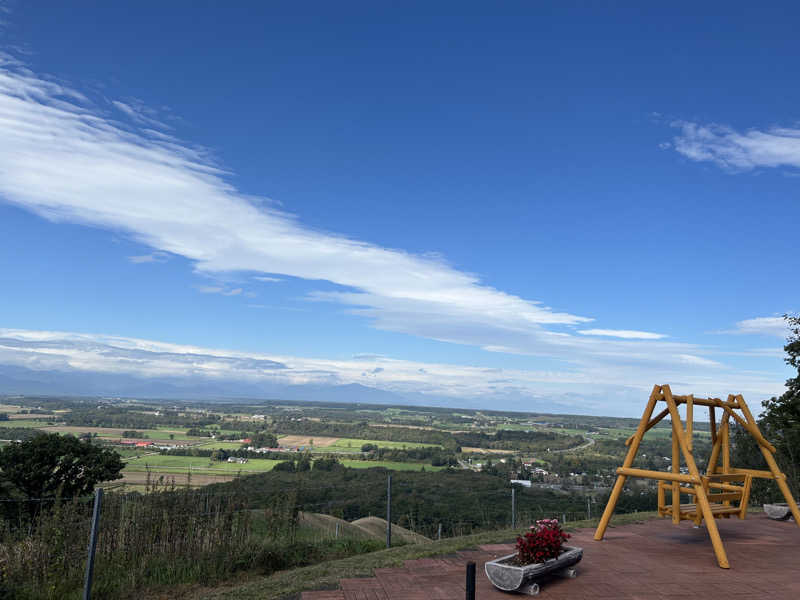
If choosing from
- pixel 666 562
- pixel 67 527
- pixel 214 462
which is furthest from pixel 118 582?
pixel 214 462

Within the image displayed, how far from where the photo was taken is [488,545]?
9344 millimetres

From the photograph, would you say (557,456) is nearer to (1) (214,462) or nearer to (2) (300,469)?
(1) (214,462)

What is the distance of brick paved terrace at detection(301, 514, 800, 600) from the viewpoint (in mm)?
6613

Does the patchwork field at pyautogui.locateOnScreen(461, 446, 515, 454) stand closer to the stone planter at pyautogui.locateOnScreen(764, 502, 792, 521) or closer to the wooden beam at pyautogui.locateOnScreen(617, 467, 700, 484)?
the stone planter at pyautogui.locateOnScreen(764, 502, 792, 521)

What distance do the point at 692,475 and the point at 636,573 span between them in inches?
78.7

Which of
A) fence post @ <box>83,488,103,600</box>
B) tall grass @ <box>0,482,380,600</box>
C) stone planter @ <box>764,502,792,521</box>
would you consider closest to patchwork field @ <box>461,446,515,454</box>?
stone planter @ <box>764,502,792,521</box>

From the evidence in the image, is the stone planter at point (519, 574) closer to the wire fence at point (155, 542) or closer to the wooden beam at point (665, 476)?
the wooden beam at point (665, 476)

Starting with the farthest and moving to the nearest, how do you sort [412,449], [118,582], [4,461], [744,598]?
1. [412,449]
2. [4,461]
3. [118,582]
4. [744,598]

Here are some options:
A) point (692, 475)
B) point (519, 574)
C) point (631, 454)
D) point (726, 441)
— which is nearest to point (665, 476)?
point (692, 475)

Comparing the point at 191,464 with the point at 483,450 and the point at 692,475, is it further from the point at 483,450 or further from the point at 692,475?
the point at 483,450

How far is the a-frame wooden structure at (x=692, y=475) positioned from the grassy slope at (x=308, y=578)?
9.67ft

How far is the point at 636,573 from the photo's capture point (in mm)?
7551

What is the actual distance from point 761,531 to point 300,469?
32.4 ft

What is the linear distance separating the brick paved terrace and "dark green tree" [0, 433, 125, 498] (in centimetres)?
2059
